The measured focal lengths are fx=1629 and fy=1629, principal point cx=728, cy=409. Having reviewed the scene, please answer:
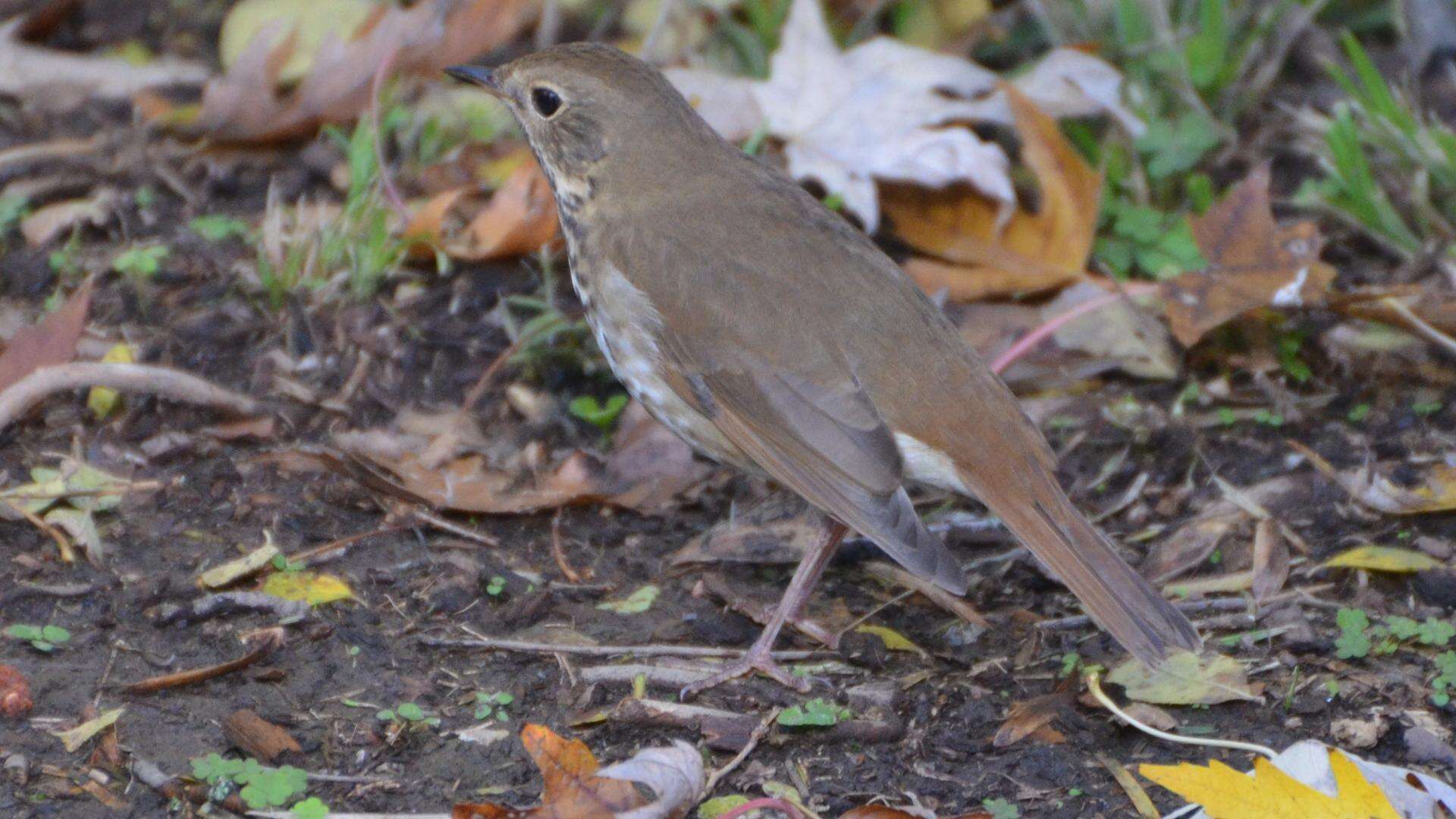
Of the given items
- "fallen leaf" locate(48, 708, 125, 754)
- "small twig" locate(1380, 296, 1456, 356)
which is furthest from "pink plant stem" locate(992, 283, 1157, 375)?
"fallen leaf" locate(48, 708, 125, 754)

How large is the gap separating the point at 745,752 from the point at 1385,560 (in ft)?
5.26

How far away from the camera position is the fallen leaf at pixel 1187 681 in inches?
134

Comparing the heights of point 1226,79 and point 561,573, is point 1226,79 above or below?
above

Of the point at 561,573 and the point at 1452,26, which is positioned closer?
the point at 561,573

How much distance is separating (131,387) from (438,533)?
2.89 feet

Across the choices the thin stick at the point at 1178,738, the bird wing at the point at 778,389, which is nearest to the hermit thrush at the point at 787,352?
the bird wing at the point at 778,389

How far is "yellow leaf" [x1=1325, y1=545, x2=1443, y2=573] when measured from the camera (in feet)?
12.2

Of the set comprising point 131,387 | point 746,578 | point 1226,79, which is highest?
point 1226,79

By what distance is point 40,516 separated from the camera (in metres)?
3.76

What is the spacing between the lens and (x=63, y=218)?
492cm

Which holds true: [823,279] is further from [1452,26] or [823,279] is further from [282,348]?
[1452,26]

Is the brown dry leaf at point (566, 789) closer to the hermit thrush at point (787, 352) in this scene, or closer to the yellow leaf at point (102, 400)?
the hermit thrush at point (787, 352)

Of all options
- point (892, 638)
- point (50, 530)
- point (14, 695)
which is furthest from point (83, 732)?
point (892, 638)

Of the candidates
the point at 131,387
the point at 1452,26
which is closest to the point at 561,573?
the point at 131,387
